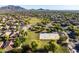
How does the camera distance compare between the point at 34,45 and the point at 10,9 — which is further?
the point at 10,9

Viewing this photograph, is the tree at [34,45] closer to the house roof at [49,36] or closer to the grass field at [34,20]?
the house roof at [49,36]

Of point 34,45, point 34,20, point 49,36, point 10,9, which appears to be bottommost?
point 34,45

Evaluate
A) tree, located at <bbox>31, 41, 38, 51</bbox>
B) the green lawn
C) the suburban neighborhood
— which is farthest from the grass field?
tree, located at <bbox>31, 41, 38, 51</bbox>

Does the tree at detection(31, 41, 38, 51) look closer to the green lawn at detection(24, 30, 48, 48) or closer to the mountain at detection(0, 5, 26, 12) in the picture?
the green lawn at detection(24, 30, 48, 48)

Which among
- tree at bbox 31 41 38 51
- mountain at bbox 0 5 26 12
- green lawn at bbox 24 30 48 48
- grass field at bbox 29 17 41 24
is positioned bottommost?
tree at bbox 31 41 38 51

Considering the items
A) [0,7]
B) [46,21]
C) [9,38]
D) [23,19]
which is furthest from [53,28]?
[0,7]

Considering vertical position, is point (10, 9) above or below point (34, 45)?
above

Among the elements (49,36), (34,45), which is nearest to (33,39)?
(34,45)

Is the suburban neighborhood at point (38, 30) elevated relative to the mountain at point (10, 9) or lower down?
lower down

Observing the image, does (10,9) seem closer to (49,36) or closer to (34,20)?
(34,20)

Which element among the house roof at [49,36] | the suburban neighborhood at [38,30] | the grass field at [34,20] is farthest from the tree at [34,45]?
the grass field at [34,20]

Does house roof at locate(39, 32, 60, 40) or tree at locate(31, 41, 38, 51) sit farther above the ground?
house roof at locate(39, 32, 60, 40)
